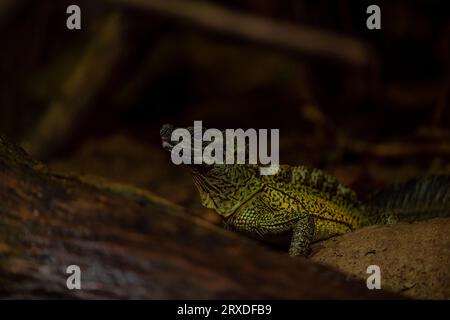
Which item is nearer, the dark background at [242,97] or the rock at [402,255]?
the rock at [402,255]

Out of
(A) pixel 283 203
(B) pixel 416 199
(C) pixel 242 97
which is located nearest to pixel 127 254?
(A) pixel 283 203

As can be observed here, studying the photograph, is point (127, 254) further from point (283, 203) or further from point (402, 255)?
point (283, 203)

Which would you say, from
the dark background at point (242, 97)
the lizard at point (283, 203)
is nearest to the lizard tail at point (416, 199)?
the lizard at point (283, 203)

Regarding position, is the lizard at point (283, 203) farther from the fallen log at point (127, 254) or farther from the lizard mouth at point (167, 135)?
the fallen log at point (127, 254)

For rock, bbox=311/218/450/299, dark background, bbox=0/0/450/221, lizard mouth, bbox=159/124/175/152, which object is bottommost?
rock, bbox=311/218/450/299

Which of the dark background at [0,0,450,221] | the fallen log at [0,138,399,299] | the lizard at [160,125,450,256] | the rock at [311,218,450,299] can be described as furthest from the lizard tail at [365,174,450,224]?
the fallen log at [0,138,399,299]

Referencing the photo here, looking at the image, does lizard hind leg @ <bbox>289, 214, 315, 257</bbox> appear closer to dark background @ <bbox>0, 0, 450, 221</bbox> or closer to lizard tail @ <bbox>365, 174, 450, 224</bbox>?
lizard tail @ <bbox>365, 174, 450, 224</bbox>

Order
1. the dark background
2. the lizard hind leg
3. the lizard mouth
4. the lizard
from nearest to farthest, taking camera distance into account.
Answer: the lizard hind leg, the lizard mouth, the lizard, the dark background
